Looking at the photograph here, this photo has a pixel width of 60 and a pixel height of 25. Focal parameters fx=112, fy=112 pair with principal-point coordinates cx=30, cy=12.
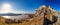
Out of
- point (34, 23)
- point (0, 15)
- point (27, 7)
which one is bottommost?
point (34, 23)

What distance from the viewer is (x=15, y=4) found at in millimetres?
1961

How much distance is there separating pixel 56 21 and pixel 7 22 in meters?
0.84

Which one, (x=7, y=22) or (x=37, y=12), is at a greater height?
(x=37, y=12)

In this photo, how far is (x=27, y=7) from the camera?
1943 mm

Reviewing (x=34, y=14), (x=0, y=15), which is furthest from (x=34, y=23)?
(x=0, y=15)

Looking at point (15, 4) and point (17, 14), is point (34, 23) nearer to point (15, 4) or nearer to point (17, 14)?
point (17, 14)

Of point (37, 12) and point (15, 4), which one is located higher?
point (15, 4)

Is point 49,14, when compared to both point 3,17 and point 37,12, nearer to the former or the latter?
point 37,12

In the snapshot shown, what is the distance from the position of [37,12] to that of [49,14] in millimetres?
206

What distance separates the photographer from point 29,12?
195 cm

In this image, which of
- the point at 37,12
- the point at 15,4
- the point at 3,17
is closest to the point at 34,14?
the point at 37,12

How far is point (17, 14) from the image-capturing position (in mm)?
1943

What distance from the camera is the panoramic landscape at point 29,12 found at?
190 cm

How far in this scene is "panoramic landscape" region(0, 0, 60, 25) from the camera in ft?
6.24
